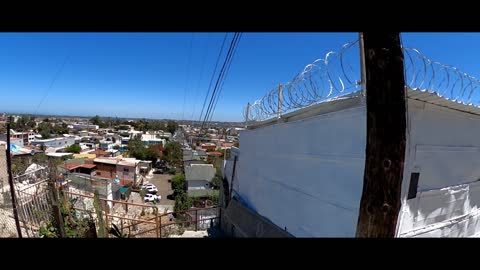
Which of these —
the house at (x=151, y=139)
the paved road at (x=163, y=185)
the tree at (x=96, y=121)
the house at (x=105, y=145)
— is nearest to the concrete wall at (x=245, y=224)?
the paved road at (x=163, y=185)

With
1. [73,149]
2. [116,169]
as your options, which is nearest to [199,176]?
[116,169]

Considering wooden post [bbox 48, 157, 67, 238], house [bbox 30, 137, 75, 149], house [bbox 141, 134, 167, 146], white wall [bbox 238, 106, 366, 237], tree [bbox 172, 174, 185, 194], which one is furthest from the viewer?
house [bbox 141, 134, 167, 146]

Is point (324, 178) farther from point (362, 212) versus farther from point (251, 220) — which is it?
point (251, 220)

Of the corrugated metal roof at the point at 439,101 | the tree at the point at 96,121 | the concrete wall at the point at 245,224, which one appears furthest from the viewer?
the tree at the point at 96,121

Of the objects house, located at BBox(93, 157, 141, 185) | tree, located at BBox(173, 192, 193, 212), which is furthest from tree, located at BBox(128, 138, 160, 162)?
tree, located at BBox(173, 192, 193, 212)

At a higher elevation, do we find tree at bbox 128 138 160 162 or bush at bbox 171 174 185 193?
tree at bbox 128 138 160 162

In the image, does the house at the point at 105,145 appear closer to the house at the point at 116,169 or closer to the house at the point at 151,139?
the house at the point at 151,139

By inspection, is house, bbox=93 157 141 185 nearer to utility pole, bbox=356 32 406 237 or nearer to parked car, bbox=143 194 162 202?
parked car, bbox=143 194 162 202
